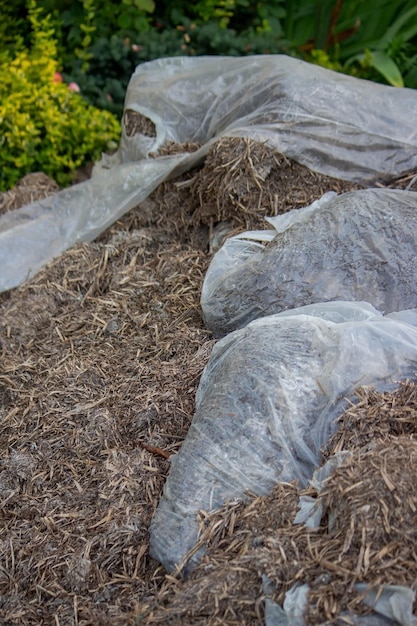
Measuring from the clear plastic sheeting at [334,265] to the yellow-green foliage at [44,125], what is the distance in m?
2.07

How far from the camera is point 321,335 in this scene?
7.00ft

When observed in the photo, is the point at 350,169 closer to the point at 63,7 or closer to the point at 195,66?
the point at 195,66

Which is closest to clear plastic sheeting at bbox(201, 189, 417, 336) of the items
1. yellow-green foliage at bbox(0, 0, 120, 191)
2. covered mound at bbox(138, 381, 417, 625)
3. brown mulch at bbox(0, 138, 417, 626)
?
brown mulch at bbox(0, 138, 417, 626)

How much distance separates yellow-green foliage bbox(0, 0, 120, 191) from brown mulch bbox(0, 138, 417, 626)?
111 cm

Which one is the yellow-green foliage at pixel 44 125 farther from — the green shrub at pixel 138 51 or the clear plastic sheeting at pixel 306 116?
the clear plastic sheeting at pixel 306 116

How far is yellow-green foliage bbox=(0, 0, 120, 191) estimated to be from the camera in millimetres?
4266

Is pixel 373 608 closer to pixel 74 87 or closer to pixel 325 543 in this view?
pixel 325 543

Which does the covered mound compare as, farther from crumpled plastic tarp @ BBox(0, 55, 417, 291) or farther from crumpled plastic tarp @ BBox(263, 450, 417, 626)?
crumpled plastic tarp @ BBox(0, 55, 417, 291)

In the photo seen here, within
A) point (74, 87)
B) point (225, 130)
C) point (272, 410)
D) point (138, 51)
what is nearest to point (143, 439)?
point (272, 410)

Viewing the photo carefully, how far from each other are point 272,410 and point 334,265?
735 millimetres

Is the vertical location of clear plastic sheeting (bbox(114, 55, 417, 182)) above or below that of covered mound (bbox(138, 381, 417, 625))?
above

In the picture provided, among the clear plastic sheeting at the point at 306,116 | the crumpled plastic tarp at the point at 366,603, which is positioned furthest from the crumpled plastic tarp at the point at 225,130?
the crumpled plastic tarp at the point at 366,603

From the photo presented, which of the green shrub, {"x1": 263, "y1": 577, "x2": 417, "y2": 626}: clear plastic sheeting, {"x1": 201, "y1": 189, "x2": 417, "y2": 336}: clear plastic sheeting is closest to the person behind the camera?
{"x1": 263, "y1": 577, "x2": 417, "y2": 626}: clear plastic sheeting

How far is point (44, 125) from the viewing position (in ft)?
14.2
